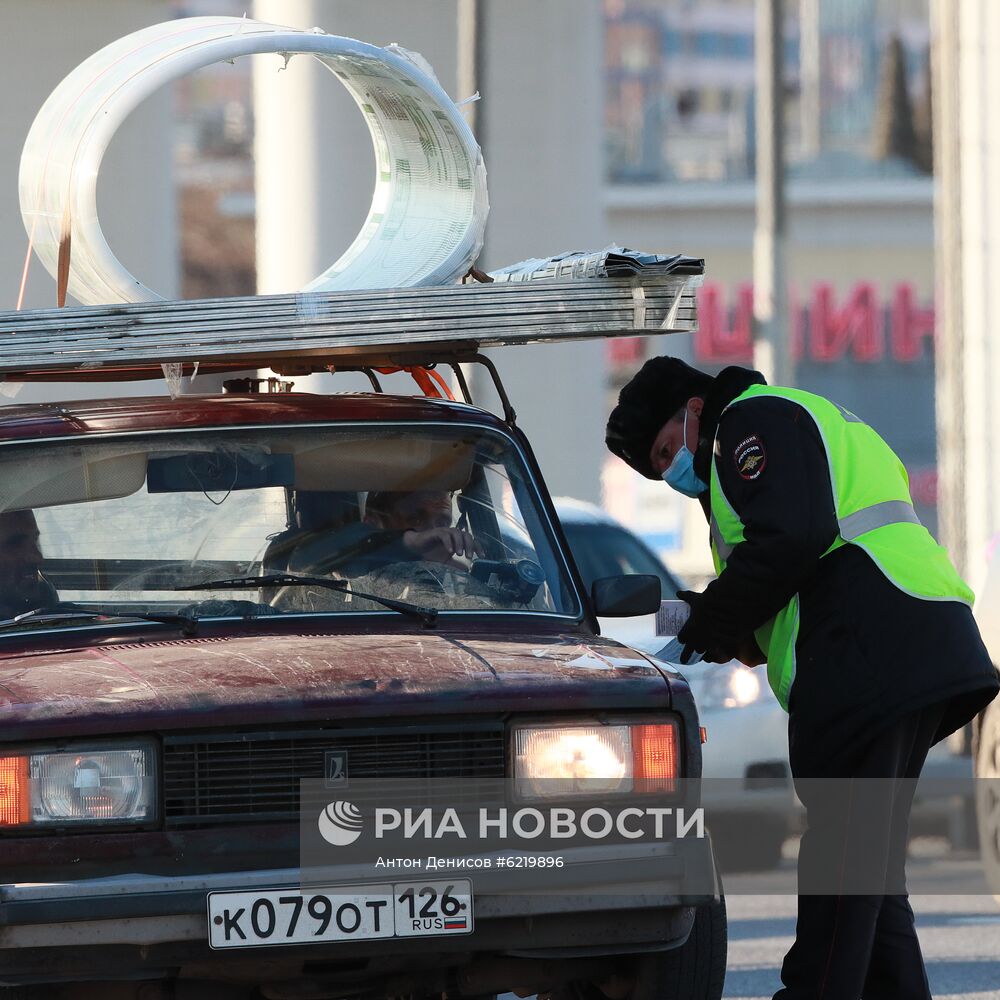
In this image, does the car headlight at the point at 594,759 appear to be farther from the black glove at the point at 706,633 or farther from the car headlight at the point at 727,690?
the car headlight at the point at 727,690

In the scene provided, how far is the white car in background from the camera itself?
9617 millimetres

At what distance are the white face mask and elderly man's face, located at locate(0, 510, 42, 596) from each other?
173 centimetres

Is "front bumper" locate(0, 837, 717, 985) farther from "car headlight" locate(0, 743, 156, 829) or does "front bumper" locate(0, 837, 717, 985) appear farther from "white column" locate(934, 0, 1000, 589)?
"white column" locate(934, 0, 1000, 589)

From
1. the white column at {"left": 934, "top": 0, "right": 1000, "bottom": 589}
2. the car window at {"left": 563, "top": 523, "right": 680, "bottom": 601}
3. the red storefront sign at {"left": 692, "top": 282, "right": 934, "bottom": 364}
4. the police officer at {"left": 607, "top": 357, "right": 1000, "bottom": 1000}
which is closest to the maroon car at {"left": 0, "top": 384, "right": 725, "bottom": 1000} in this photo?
the police officer at {"left": 607, "top": 357, "right": 1000, "bottom": 1000}

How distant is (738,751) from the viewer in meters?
9.66

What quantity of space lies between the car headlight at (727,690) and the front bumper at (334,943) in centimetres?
482

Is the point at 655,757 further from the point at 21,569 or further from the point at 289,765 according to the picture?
the point at 21,569

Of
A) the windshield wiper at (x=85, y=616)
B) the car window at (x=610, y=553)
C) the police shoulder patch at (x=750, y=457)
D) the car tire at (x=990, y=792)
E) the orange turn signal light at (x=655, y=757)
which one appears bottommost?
the car tire at (x=990, y=792)

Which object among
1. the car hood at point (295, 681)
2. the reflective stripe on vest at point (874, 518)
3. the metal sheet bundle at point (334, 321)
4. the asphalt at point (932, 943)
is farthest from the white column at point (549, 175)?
the car hood at point (295, 681)

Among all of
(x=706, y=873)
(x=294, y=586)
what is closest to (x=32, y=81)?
(x=294, y=586)

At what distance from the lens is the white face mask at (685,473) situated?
5.59m

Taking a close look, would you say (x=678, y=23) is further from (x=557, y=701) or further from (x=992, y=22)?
(x=557, y=701)

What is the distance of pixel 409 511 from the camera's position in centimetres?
577

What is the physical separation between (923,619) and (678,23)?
6783 centimetres
